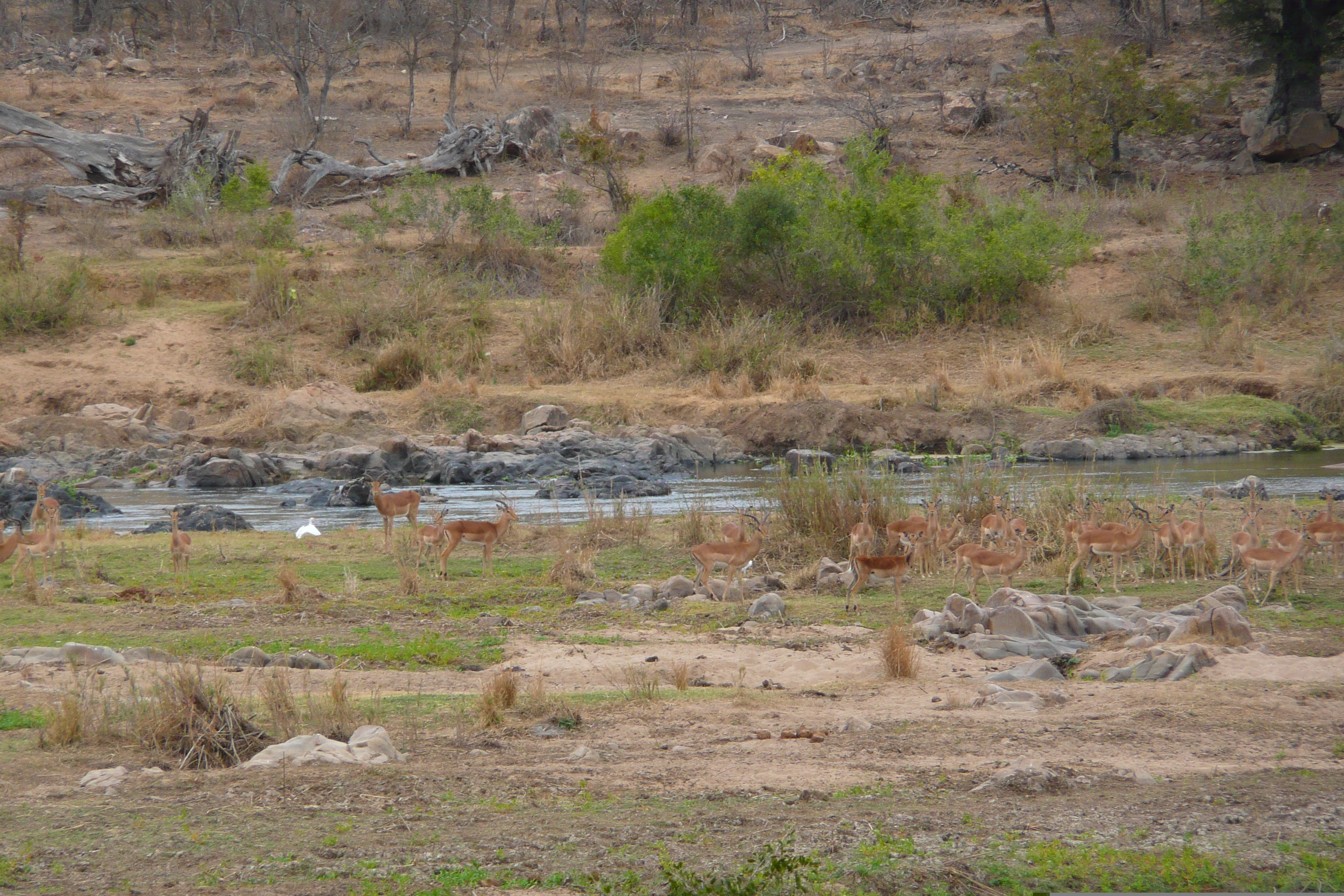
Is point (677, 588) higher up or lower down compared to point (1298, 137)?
lower down

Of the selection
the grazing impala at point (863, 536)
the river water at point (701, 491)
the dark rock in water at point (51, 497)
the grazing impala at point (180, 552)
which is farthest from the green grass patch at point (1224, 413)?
the dark rock in water at point (51, 497)

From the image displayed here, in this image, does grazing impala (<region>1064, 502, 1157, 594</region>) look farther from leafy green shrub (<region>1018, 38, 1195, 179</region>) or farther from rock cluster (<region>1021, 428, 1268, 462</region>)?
leafy green shrub (<region>1018, 38, 1195, 179</region>)

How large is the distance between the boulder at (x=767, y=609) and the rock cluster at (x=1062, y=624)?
41.1 inches

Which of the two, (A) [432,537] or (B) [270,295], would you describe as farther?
(B) [270,295]

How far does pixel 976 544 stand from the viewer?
10.4 m

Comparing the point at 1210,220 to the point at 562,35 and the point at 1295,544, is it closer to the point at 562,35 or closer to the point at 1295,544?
the point at 1295,544

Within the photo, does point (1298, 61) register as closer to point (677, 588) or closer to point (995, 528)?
point (995, 528)

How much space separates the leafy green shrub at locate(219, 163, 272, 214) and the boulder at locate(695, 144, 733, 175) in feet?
41.9

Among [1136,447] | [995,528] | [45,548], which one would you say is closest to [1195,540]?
[995,528]

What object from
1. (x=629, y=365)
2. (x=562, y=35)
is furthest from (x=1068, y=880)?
(x=562, y=35)

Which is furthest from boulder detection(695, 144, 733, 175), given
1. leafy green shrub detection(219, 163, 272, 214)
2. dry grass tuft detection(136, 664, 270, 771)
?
dry grass tuft detection(136, 664, 270, 771)

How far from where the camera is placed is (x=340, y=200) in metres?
35.8

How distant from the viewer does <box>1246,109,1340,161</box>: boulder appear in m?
34.7

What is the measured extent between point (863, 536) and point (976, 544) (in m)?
1.01
